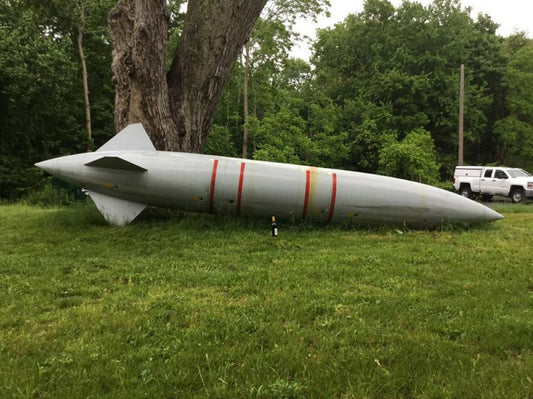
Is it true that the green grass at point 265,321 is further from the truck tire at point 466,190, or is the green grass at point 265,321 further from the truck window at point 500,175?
the truck tire at point 466,190

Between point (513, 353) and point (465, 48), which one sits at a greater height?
point (465, 48)

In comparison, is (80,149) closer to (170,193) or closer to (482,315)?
(170,193)

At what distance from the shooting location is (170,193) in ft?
24.5

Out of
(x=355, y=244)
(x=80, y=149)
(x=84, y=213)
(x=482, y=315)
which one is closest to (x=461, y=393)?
(x=482, y=315)

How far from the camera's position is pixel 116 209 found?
759 centimetres

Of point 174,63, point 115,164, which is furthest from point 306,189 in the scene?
point 174,63

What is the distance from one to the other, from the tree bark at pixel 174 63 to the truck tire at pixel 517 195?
15.5 meters

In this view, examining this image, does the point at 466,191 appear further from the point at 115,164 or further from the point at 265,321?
the point at 265,321

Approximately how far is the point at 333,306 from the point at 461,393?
4.58 ft

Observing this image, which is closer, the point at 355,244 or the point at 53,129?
the point at 355,244

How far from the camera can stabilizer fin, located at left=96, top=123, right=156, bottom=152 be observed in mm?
7828

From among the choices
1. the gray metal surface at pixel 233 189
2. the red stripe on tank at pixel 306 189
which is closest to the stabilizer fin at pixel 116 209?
the gray metal surface at pixel 233 189

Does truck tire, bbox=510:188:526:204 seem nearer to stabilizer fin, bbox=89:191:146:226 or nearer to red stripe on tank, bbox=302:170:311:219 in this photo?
red stripe on tank, bbox=302:170:311:219

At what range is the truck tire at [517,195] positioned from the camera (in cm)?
1804
